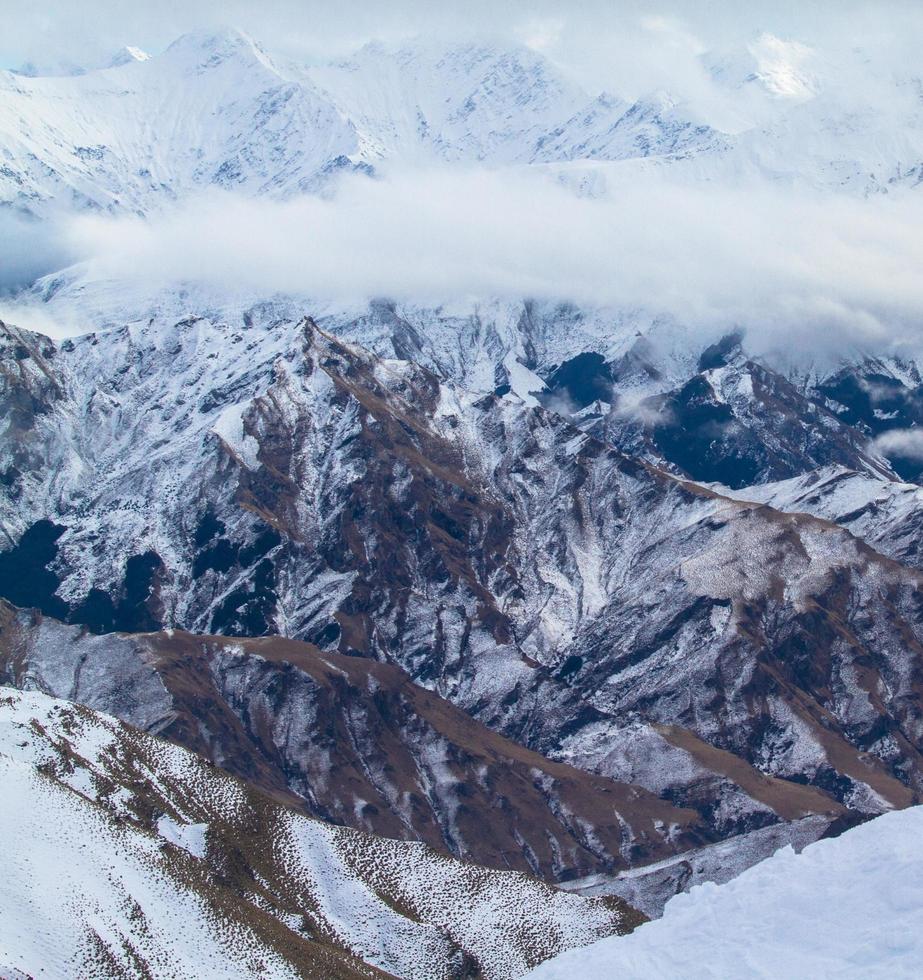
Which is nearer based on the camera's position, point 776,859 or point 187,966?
point 776,859

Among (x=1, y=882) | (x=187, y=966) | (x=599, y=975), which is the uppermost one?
(x=599, y=975)

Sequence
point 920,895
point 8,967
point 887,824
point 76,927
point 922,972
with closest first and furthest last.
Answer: point 922,972 → point 920,895 → point 887,824 → point 8,967 → point 76,927

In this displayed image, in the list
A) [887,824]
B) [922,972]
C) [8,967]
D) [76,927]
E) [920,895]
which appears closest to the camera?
[922,972]

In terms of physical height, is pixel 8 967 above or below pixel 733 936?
below

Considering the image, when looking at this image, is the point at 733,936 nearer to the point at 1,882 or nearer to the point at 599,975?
the point at 599,975

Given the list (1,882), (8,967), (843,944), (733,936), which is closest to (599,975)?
(733,936)

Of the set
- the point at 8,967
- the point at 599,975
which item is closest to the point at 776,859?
the point at 599,975
